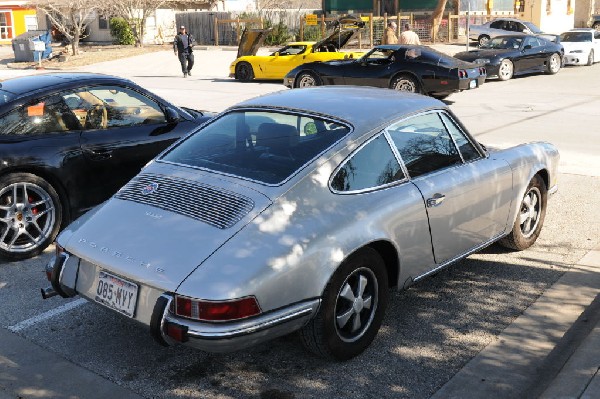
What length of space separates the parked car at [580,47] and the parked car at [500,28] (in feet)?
14.4

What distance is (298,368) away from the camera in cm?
452

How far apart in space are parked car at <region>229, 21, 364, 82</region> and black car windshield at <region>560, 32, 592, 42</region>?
9.30 m

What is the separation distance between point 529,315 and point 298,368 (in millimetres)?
1755

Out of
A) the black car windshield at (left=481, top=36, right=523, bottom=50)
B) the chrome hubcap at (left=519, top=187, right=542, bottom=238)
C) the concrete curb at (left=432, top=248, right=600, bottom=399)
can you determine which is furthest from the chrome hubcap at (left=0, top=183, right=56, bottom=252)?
the black car windshield at (left=481, top=36, right=523, bottom=50)

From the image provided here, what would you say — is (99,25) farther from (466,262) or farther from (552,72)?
(466,262)

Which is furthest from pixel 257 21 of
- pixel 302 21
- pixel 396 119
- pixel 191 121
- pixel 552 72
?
pixel 396 119

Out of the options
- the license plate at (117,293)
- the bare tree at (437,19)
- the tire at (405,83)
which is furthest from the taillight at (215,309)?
the bare tree at (437,19)

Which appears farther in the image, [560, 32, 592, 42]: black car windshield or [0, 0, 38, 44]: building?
[0, 0, 38, 44]: building

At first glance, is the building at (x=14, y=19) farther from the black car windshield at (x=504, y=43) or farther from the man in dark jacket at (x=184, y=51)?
the black car windshield at (x=504, y=43)

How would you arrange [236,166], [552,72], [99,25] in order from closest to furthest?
[236,166], [552,72], [99,25]

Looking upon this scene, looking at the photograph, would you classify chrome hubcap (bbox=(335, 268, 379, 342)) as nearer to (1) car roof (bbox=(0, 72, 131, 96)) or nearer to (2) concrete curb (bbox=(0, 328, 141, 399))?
(2) concrete curb (bbox=(0, 328, 141, 399))

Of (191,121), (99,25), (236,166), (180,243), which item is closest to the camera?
(180,243)

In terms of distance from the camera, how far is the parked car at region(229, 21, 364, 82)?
72.4 feet

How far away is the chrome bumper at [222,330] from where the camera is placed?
385 cm
